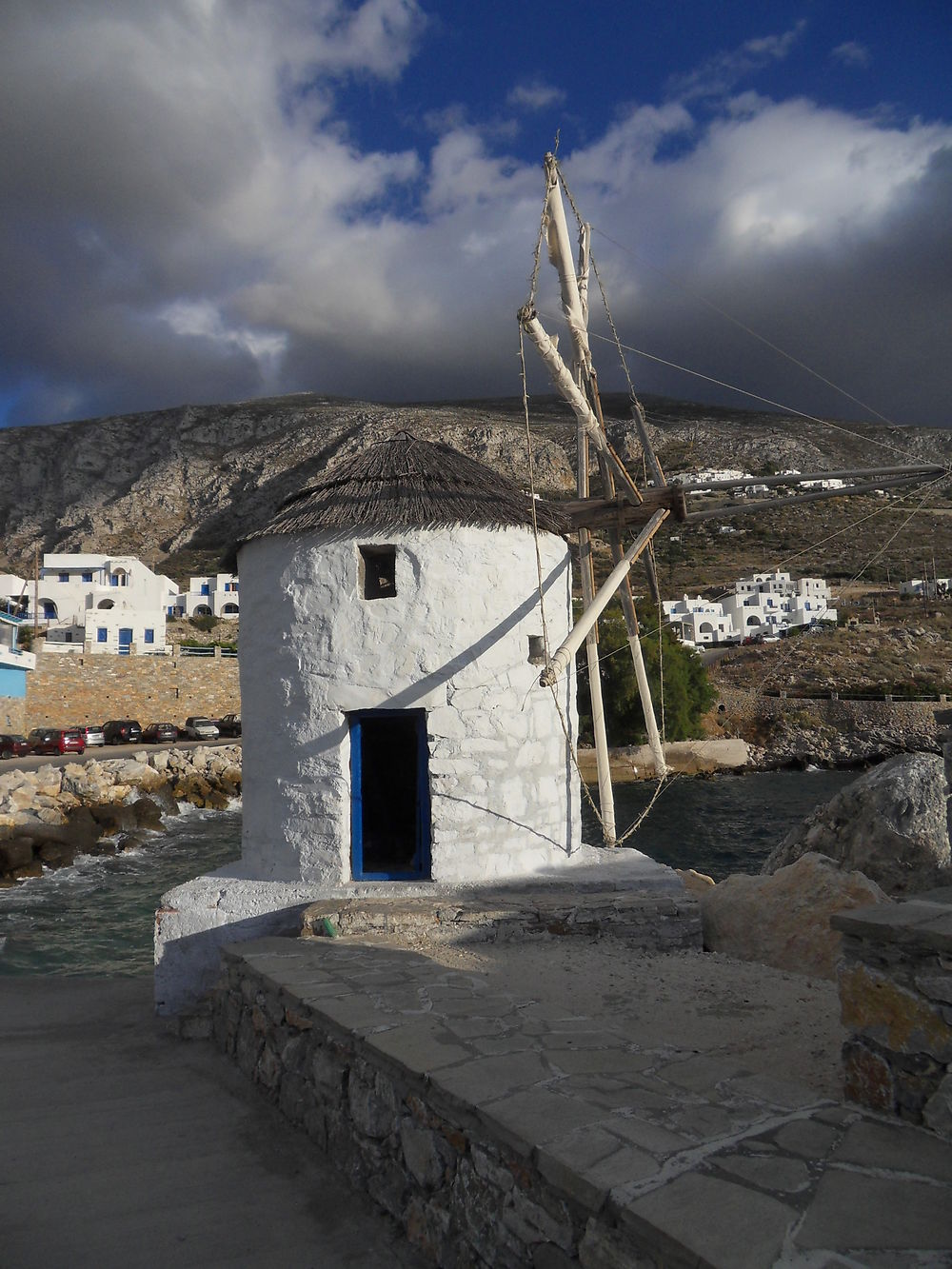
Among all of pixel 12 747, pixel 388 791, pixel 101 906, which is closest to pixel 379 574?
pixel 388 791

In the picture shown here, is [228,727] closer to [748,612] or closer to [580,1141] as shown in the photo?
[580,1141]

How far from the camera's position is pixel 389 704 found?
7012mm

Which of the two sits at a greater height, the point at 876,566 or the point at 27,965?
the point at 876,566

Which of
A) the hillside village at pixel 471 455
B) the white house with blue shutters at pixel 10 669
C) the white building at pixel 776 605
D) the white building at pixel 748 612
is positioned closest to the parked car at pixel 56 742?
the white house with blue shutters at pixel 10 669

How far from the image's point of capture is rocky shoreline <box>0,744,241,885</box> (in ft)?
56.9

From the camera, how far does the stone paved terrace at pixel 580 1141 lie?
2.14 m

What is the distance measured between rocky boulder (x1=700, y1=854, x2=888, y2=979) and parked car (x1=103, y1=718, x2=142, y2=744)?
3096cm

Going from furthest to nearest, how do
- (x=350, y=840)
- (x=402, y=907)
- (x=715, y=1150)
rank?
1. (x=350, y=840)
2. (x=402, y=907)
3. (x=715, y=1150)

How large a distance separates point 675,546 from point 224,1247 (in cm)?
7567

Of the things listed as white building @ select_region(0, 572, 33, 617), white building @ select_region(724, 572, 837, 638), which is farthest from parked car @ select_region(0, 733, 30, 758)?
white building @ select_region(724, 572, 837, 638)

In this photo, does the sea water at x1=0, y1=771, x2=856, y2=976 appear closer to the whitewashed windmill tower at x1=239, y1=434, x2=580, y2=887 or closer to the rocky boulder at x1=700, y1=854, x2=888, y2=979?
the whitewashed windmill tower at x1=239, y1=434, x2=580, y2=887

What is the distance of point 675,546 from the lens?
249 ft

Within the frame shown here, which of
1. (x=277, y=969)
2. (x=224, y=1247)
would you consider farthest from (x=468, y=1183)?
(x=277, y=969)

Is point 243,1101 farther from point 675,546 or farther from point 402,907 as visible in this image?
point 675,546
